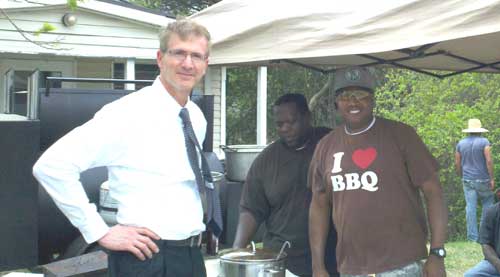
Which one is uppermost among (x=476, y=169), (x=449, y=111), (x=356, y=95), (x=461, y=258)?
(x=449, y=111)

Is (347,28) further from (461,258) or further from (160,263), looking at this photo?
(461,258)

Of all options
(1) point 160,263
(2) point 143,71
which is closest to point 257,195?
(1) point 160,263

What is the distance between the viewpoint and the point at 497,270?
5.44 m

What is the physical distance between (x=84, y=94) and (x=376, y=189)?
4.78m

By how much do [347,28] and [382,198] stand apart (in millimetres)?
916

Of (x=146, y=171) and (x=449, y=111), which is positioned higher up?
(x=449, y=111)

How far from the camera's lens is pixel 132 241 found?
2879 mm

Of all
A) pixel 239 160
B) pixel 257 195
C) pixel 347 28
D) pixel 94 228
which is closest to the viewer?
pixel 94 228

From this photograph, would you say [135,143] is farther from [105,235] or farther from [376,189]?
[376,189]

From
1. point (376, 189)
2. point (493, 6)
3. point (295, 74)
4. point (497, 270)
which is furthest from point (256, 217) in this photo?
point (295, 74)

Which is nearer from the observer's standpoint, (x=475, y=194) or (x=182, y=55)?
(x=182, y=55)

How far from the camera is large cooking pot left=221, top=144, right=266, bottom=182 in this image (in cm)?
824

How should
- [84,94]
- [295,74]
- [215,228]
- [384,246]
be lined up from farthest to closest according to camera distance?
[295,74] → [84,94] → [384,246] → [215,228]

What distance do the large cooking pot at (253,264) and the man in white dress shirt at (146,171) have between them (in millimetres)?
896
